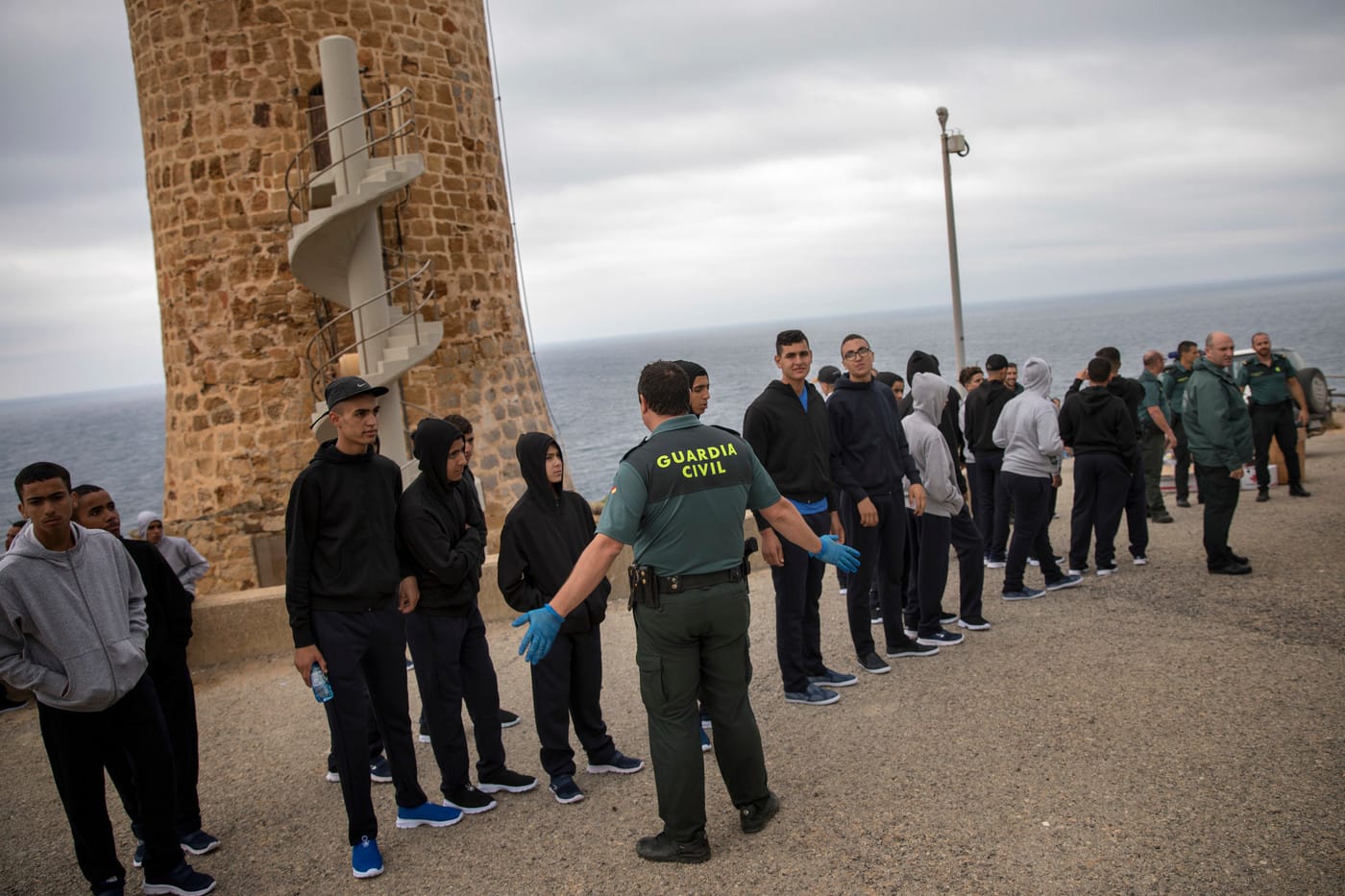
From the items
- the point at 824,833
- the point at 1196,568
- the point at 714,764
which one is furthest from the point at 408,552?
the point at 1196,568

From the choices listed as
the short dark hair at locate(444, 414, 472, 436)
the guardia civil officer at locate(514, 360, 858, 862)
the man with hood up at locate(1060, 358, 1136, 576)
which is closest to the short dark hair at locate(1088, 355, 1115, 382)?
the man with hood up at locate(1060, 358, 1136, 576)

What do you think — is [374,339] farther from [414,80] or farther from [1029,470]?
[1029,470]

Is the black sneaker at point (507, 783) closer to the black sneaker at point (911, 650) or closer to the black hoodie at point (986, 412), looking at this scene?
the black sneaker at point (911, 650)

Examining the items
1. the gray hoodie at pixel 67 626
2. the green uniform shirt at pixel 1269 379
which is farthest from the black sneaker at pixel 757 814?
the green uniform shirt at pixel 1269 379

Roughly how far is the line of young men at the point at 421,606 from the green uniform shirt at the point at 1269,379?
834cm

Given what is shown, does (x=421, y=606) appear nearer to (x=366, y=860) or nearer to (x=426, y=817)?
(x=426, y=817)

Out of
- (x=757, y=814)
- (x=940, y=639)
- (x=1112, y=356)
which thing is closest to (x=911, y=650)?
(x=940, y=639)

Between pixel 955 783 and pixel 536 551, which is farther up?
pixel 536 551

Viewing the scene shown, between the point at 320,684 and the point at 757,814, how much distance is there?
1.96 metres

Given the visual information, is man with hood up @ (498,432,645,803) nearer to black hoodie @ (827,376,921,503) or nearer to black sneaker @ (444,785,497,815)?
black sneaker @ (444,785,497,815)

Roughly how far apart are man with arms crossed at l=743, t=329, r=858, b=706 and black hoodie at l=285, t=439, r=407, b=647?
2.21 meters

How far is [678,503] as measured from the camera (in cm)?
411

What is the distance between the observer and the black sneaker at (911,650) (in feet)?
21.4

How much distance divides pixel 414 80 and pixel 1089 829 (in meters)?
9.94
